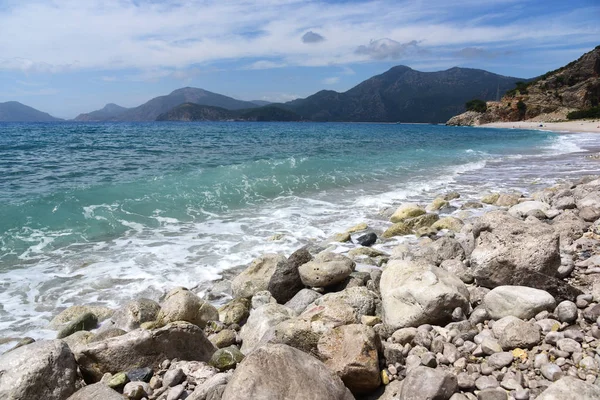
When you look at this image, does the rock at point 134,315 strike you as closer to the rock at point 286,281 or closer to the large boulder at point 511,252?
the rock at point 286,281

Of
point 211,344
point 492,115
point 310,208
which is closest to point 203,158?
point 310,208

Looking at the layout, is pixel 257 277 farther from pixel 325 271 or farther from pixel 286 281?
pixel 325 271

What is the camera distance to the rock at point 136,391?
13.2 ft

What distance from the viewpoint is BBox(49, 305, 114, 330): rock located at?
6.39 metres

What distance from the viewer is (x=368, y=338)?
3.94 m

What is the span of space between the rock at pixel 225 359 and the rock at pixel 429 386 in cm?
203

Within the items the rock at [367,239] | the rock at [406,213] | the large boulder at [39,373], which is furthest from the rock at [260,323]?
the rock at [406,213]

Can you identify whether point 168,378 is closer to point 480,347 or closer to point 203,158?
point 480,347

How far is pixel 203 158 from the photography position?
27.8 metres

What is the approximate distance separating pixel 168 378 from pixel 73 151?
31326 mm

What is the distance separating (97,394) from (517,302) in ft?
15.0

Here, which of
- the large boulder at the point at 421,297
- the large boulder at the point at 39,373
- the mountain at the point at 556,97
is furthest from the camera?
the mountain at the point at 556,97

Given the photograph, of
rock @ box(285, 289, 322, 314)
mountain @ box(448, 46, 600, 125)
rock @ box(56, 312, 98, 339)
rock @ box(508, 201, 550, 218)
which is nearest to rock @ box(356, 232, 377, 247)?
rock @ box(285, 289, 322, 314)

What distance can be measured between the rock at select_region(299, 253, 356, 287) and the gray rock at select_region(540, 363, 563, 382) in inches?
145
